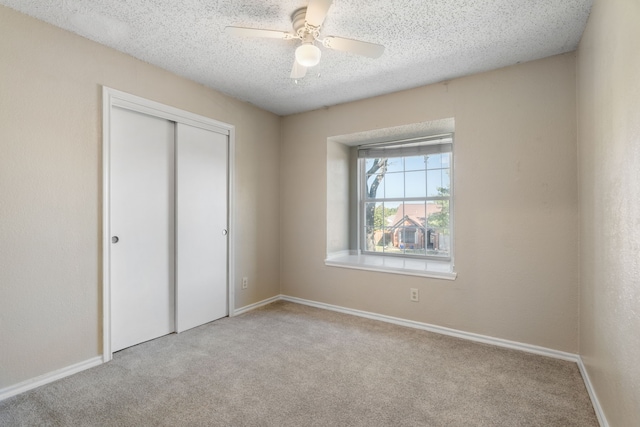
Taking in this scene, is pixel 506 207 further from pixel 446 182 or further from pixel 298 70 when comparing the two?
pixel 298 70

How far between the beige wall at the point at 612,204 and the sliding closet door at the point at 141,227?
10.2 ft

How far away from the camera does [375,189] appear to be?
3990 millimetres

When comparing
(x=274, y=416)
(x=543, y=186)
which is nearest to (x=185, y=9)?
(x=274, y=416)

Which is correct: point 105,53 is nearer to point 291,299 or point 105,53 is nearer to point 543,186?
point 291,299

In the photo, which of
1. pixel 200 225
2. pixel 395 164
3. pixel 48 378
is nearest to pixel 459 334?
pixel 395 164

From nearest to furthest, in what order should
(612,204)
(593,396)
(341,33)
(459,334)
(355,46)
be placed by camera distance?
(612,204), (593,396), (355,46), (341,33), (459,334)

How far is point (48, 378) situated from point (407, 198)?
11.6 feet

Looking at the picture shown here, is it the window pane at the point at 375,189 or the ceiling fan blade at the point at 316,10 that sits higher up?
the ceiling fan blade at the point at 316,10

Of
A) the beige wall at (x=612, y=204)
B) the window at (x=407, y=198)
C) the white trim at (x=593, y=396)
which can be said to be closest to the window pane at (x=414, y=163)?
the window at (x=407, y=198)

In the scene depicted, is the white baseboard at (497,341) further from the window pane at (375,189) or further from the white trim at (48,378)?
the white trim at (48,378)

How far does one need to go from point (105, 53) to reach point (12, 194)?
1.21 metres

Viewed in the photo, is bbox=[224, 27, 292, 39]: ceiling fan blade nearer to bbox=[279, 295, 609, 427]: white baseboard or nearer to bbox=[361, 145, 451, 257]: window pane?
bbox=[361, 145, 451, 257]: window pane

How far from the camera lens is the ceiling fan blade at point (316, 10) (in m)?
1.58

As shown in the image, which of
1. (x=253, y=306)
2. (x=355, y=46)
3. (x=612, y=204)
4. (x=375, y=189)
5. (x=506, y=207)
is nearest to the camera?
(x=612, y=204)
